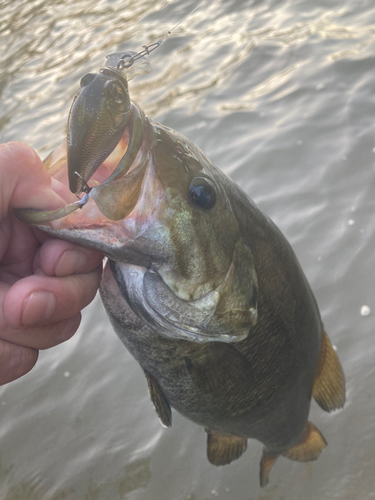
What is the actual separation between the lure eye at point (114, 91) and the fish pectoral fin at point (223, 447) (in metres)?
1.77

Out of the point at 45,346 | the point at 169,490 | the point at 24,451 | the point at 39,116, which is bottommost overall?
the point at 169,490

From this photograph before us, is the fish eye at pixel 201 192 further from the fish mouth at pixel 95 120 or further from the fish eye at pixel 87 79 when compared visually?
the fish eye at pixel 87 79

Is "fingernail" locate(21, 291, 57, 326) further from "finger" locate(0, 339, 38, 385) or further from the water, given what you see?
the water

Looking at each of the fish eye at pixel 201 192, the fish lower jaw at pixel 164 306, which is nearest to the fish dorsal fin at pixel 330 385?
the fish lower jaw at pixel 164 306

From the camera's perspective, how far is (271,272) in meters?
1.83

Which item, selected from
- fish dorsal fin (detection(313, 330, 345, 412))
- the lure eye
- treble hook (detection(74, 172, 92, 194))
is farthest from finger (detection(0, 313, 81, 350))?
fish dorsal fin (detection(313, 330, 345, 412))


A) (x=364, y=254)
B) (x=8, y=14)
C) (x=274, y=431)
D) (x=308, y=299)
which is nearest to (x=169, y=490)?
(x=274, y=431)

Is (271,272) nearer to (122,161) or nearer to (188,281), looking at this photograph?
(188,281)

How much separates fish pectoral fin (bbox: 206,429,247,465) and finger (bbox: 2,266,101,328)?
1217mm

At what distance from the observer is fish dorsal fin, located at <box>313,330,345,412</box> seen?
7.61 ft

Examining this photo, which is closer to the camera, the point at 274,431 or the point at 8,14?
the point at 274,431

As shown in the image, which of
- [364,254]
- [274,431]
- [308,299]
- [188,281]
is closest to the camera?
[188,281]

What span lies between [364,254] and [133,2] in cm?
810

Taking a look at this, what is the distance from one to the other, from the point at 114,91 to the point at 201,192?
407 millimetres
